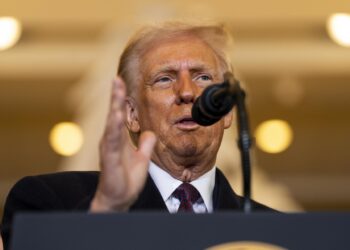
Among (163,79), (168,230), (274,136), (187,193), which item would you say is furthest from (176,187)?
(274,136)

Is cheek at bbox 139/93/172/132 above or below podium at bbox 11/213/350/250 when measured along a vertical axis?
above

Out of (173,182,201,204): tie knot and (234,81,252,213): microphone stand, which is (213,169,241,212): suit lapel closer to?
(173,182,201,204): tie knot

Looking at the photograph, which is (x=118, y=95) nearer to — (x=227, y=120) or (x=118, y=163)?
(x=118, y=163)

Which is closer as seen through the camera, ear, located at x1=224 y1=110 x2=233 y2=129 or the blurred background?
ear, located at x1=224 y1=110 x2=233 y2=129

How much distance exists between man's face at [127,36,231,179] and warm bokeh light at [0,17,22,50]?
4302mm

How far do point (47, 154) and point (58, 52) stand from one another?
2.66ft

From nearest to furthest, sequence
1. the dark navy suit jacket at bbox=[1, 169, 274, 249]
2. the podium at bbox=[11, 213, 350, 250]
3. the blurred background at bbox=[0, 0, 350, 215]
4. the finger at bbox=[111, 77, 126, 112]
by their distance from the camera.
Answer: the podium at bbox=[11, 213, 350, 250]
the finger at bbox=[111, 77, 126, 112]
the dark navy suit jacket at bbox=[1, 169, 274, 249]
the blurred background at bbox=[0, 0, 350, 215]

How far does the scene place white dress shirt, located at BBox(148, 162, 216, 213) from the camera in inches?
81.1

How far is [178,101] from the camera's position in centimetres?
212

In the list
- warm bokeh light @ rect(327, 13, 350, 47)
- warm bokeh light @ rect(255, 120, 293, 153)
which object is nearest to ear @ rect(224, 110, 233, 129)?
warm bokeh light @ rect(327, 13, 350, 47)

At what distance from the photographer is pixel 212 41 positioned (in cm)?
226

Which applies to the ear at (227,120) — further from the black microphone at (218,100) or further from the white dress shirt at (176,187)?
the black microphone at (218,100)

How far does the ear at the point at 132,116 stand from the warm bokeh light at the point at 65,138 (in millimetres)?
3919

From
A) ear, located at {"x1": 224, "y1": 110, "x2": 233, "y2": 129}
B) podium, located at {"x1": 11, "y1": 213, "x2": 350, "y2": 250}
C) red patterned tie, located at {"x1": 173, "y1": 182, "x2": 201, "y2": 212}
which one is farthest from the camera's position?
ear, located at {"x1": 224, "y1": 110, "x2": 233, "y2": 129}
